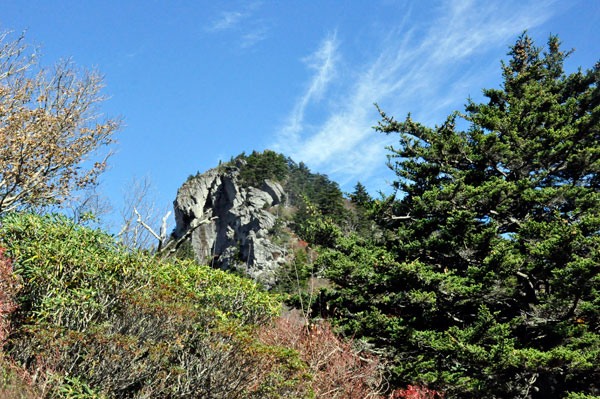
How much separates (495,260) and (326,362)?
197 inches

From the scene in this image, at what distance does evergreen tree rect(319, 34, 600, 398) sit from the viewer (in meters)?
8.93

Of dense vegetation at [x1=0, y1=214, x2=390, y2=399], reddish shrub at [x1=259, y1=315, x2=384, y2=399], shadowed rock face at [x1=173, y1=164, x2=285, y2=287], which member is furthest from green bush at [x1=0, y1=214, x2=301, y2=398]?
shadowed rock face at [x1=173, y1=164, x2=285, y2=287]

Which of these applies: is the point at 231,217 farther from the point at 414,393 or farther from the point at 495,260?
the point at 495,260

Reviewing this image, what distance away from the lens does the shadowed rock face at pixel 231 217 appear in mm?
66312

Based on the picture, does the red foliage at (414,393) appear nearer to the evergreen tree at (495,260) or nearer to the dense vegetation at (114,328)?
the evergreen tree at (495,260)

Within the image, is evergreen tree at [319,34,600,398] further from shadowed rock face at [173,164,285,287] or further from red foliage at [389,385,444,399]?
shadowed rock face at [173,164,285,287]

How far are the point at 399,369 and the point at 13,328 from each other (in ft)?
28.2

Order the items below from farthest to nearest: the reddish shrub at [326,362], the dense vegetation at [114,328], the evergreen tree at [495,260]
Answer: the evergreen tree at [495,260] < the reddish shrub at [326,362] < the dense vegetation at [114,328]

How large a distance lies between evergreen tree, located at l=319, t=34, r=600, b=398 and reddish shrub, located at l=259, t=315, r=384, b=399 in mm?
1895

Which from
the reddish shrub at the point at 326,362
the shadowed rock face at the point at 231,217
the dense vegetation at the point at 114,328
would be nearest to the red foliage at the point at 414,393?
the reddish shrub at the point at 326,362

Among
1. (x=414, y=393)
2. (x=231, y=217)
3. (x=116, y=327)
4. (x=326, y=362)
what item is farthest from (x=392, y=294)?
(x=231, y=217)

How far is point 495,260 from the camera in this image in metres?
9.60

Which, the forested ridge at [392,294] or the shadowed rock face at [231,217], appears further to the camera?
the shadowed rock face at [231,217]

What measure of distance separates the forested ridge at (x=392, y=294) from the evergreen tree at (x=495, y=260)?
60 millimetres
